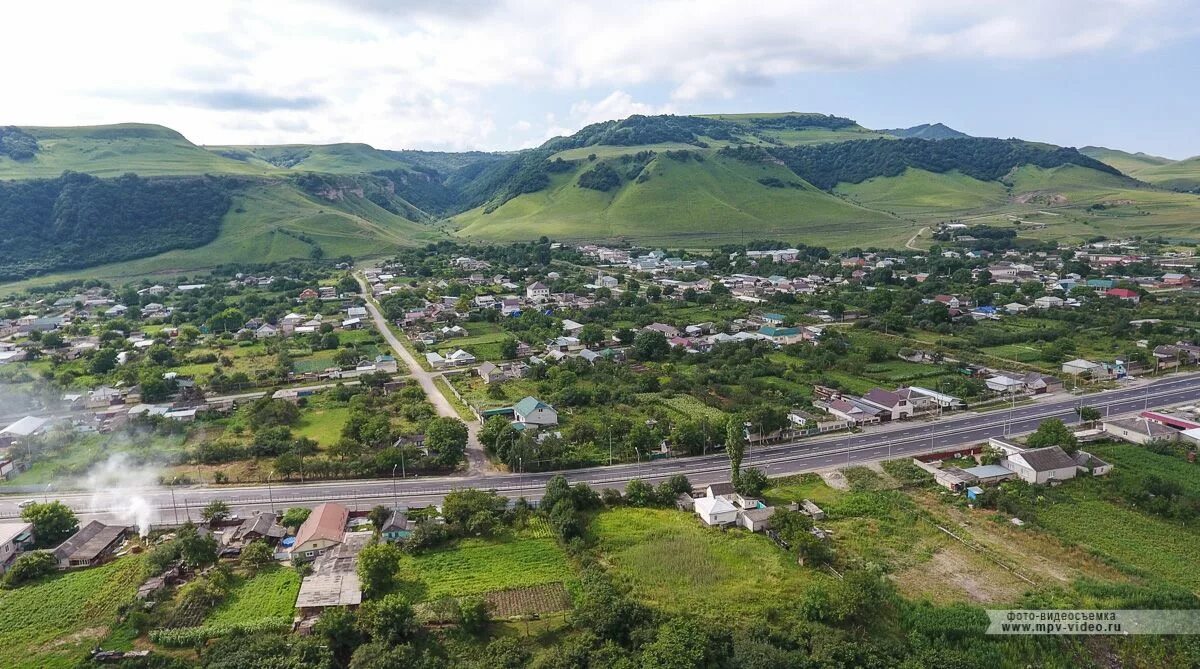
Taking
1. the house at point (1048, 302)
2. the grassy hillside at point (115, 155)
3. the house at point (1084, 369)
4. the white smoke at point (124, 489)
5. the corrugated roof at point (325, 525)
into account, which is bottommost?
the white smoke at point (124, 489)

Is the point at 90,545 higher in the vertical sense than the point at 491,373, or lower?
lower

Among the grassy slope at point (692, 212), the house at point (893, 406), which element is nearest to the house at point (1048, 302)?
the house at point (893, 406)

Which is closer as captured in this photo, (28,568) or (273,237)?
(28,568)

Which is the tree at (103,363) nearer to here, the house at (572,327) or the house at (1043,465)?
the house at (572,327)

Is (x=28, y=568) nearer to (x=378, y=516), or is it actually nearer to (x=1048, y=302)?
(x=378, y=516)

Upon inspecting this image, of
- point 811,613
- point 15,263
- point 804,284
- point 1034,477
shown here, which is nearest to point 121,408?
point 811,613

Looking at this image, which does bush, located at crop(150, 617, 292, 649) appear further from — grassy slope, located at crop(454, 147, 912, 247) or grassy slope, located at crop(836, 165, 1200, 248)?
grassy slope, located at crop(836, 165, 1200, 248)

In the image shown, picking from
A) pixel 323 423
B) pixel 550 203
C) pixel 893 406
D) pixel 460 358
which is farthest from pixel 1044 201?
pixel 323 423
